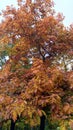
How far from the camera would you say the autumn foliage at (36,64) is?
649cm

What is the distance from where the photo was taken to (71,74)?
23.2 feet

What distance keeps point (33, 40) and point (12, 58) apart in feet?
2.69

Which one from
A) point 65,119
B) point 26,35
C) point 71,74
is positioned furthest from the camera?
point 26,35

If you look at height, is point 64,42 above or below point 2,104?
above

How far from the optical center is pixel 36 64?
273 inches

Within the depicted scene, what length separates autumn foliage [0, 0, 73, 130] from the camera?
6.49 m

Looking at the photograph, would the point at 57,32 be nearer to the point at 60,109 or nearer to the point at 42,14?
the point at 42,14

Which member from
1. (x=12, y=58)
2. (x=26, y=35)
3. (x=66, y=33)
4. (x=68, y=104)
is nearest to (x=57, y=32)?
(x=66, y=33)

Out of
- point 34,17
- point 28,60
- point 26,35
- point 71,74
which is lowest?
point 71,74

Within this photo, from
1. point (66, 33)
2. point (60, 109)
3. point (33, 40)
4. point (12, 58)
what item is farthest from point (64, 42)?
point (60, 109)

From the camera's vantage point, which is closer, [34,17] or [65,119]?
[65,119]

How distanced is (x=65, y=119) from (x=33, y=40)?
2310mm

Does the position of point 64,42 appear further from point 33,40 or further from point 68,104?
point 68,104

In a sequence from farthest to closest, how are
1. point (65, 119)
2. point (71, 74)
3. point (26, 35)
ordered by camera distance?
1. point (26, 35)
2. point (71, 74)
3. point (65, 119)
